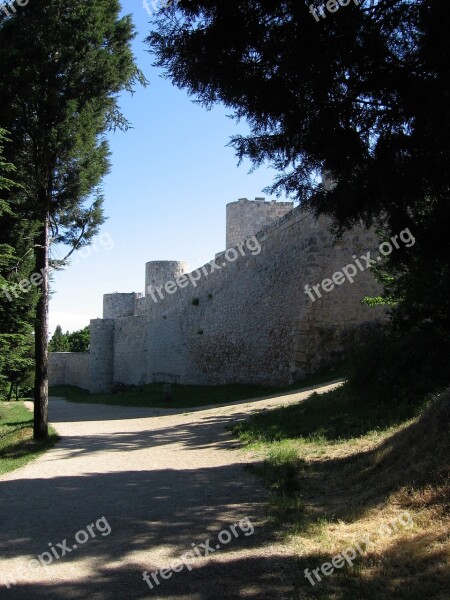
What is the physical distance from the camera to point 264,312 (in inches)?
783

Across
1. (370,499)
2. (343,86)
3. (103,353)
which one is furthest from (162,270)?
(370,499)

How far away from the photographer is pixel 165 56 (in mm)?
6023

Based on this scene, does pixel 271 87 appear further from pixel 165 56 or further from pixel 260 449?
pixel 260 449

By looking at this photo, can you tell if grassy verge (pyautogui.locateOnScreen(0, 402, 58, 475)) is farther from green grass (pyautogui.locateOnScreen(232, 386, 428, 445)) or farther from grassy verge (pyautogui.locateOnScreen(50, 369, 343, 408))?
grassy verge (pyautogui.locateOnScreen(50, 369, 343, 408))

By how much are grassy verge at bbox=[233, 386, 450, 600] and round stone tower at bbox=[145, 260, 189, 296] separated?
26996 millimetres

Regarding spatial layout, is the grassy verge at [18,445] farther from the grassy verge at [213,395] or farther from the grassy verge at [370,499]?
the grassy verge at [213,395]

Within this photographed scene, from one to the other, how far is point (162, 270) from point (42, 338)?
24.4 meters

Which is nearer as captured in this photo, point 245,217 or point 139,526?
point 139,526

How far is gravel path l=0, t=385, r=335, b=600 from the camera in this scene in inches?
144

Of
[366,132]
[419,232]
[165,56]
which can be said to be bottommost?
[419,232]

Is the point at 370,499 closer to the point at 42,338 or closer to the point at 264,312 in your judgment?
the point at 42,338

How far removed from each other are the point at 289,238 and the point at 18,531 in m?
15.0

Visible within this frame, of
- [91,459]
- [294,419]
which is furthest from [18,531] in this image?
[294,419]

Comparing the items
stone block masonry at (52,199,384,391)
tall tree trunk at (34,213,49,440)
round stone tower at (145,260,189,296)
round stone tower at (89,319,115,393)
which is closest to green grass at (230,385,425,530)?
tall tree trunk at (34,213,49,440)
